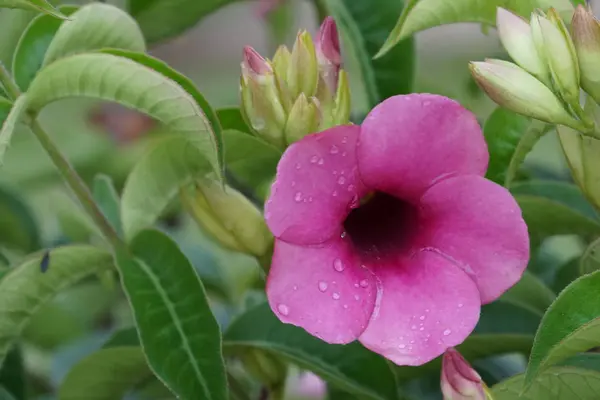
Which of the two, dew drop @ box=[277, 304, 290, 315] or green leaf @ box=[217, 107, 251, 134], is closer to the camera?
dew drop @ box=[277, 304, 290, 315]

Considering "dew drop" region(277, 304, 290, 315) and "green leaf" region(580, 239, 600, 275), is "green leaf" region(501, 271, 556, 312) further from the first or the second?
"dew drop" region(277, 304, 290, 315)

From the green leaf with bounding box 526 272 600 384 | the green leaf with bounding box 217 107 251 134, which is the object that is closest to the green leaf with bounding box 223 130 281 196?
the green leaf with bounding box 217 107 251 134

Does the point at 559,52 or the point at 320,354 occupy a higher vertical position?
the point at 559,52

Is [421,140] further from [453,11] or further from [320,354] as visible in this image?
[320,354]

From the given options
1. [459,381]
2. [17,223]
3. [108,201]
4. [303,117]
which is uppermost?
[303,117]

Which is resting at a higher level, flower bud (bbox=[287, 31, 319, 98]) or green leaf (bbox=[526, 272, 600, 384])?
flower bud (bbox=[287, 31, 319, 98])

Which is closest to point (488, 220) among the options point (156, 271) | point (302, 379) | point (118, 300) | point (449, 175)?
point (449, 175)

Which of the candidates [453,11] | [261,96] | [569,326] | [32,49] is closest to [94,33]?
[32,49]
